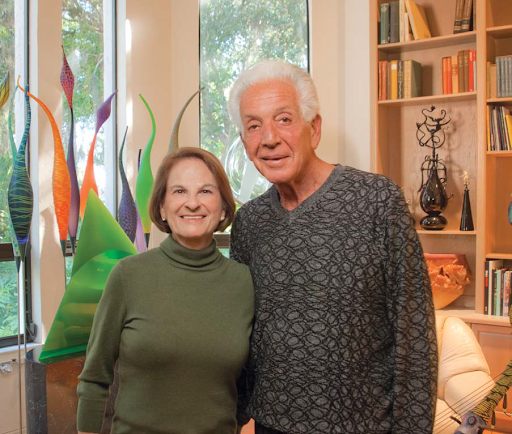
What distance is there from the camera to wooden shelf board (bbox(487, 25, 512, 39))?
3711 millimetres

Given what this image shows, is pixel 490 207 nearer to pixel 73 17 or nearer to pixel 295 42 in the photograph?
pixel 295 42

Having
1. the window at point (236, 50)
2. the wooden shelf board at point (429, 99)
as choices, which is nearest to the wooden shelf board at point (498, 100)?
the wooden shelf board at point (429, 99)

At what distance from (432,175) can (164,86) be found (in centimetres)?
187

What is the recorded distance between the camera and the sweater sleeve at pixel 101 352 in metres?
1.47

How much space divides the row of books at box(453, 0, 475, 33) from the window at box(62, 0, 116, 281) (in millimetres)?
2179

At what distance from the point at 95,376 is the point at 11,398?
2055 mm

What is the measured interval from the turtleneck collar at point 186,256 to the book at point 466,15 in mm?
3014

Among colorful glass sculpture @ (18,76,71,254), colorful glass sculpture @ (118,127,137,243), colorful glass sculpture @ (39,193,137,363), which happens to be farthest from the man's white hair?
colorful glass sculpture @ (118,127,137,243)

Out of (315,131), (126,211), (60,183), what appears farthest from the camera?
(126,211)

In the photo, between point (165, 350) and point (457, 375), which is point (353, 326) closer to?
point (165, 350)

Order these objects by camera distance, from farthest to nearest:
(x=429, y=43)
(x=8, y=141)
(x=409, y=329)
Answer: (x=429, y=43)
(x=8, y=141)
(x=409, y=329)

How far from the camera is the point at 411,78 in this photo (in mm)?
4121

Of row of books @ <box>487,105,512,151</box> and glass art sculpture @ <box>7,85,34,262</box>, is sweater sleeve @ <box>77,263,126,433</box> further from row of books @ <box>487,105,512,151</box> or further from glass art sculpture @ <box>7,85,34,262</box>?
row of books @ <box>487,105,512,151</box>

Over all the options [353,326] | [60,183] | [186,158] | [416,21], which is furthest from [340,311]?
[416,21]
